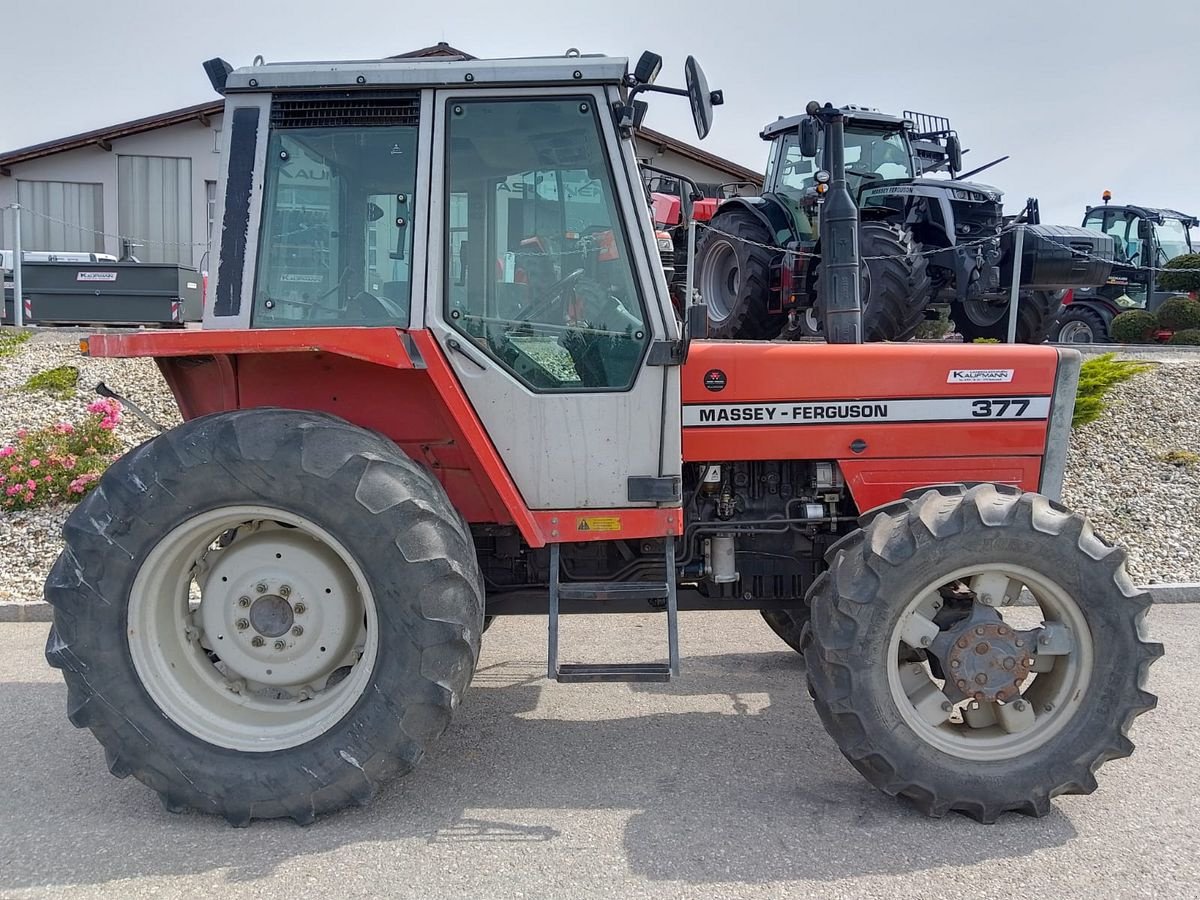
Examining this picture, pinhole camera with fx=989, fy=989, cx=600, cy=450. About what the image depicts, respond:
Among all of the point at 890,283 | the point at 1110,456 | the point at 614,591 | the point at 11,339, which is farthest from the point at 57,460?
the point at 1110,456

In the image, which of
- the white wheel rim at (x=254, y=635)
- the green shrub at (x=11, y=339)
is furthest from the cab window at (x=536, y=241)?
the green shrub at (x=11, y=339)

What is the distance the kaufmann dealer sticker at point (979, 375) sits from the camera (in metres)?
3.82

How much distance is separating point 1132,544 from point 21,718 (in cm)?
712

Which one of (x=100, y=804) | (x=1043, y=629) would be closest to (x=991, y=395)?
(x=1043, y=629)

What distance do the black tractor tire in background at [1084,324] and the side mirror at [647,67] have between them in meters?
14.2

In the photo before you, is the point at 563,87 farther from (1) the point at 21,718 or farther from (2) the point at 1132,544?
(2) the point at 1132,544

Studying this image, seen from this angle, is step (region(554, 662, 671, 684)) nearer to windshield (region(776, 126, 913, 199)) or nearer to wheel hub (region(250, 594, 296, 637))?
wheel hub (region(250, 594, 296, 637))

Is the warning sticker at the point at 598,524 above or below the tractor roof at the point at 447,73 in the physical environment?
below

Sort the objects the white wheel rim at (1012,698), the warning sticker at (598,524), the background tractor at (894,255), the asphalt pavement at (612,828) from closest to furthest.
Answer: the asphalt pavement at (612,828) → the white wheel rim at (1012,698) → the warning sticker at (598,524) → the background tractor at (894,255)

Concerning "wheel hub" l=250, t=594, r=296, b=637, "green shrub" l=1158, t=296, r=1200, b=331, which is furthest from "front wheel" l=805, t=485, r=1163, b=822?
"green shrub" l=1158, t=296, r=1200, b=331

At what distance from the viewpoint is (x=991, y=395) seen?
152 inches

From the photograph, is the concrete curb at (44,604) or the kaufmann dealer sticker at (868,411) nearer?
the kaufmann dealer sticker at (868,411)

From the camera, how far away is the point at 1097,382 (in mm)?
9219

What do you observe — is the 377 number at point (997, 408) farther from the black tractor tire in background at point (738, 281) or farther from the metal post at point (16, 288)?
the metal post at point (16, 288)
